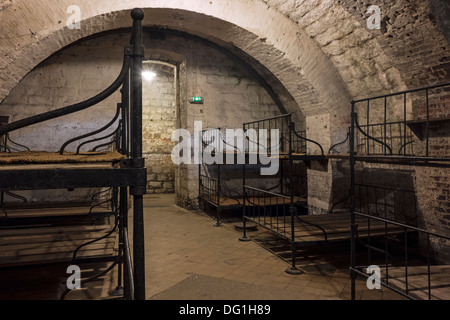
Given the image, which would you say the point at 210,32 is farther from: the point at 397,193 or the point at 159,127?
→ the point at 159,127

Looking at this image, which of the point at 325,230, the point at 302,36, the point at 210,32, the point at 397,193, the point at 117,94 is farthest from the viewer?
the point at 117,94

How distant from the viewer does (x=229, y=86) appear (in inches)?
280

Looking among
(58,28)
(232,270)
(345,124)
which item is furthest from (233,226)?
(58,28)

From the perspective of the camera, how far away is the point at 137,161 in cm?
144

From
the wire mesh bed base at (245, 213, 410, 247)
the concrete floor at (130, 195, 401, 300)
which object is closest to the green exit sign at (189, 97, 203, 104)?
the concrete floor at (130, 195, 401, 300)

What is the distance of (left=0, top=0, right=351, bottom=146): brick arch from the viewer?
4113 millimetres

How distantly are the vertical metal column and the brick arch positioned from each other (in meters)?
3.48

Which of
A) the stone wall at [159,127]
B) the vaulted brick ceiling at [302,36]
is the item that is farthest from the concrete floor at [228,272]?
the stone wall at [159,127]

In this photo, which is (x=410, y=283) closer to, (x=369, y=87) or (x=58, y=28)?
(x=369, y=87)

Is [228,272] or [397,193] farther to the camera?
[397,193]

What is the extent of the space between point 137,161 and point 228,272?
7.62ft

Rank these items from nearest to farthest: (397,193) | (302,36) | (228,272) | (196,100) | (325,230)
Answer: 1. (228,272)
2. (325,230)
3. (397,193)
4. (302,36)
5. (196,100)

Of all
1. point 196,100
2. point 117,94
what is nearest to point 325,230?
point 196,100

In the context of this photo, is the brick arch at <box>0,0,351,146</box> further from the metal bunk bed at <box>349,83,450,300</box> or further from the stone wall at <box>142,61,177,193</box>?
the stone wall at <box>142,61,177,193</box>
